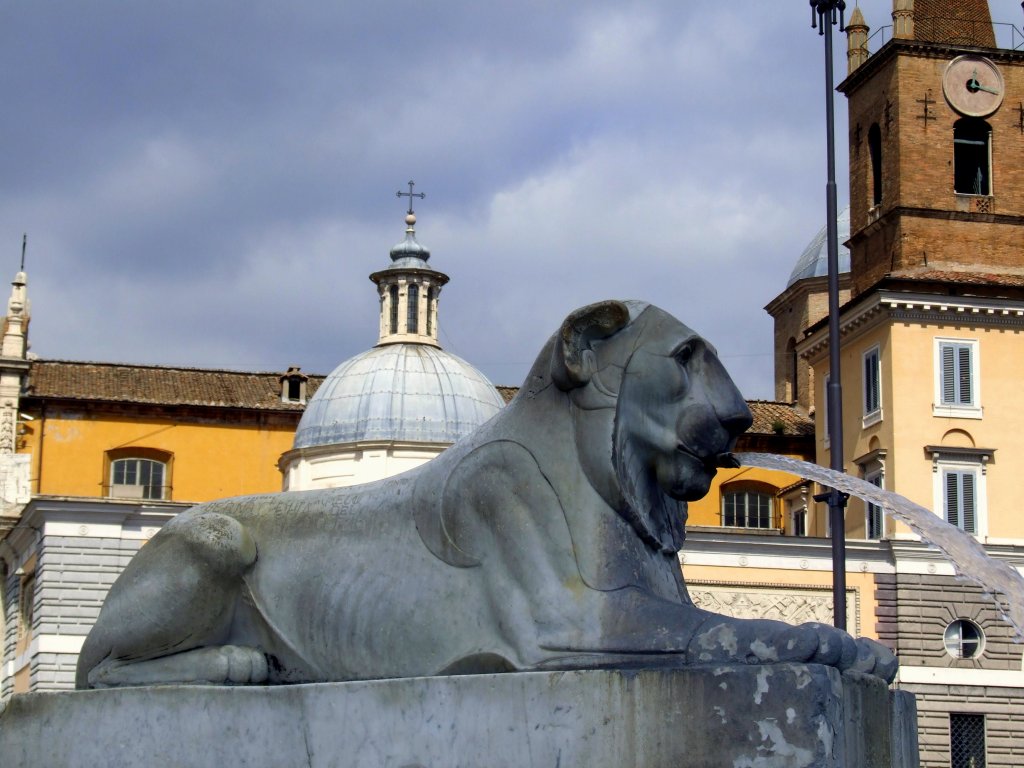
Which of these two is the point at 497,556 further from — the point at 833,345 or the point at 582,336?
the point at 833,345

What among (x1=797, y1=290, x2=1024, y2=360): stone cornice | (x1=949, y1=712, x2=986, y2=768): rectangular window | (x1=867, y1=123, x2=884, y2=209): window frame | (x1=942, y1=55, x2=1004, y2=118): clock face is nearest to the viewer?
(x1=949, y1=712, x2=986, y2=768): rectangular window

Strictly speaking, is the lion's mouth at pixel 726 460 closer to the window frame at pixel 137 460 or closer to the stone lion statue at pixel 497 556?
the stone lion statue at pixel 497 556

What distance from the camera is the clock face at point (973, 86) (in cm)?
5225

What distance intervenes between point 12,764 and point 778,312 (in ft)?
233

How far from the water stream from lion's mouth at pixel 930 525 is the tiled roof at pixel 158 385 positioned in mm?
58656

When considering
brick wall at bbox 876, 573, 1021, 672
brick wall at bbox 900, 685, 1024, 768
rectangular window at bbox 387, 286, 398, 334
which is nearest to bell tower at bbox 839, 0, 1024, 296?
brick wall at bbox 876, 573, 1021, 672

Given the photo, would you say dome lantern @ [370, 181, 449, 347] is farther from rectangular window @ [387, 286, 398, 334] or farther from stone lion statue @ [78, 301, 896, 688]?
stone lion statue @ [78, 301, 896, 688]

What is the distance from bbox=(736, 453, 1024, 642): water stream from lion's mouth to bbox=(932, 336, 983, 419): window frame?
137ft

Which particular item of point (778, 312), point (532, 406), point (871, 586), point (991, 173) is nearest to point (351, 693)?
point (532, 406)

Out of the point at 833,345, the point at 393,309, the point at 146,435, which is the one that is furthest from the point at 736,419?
the point at 146,435

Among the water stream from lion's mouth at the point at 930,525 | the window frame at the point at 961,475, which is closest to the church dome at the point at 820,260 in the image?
the window frame at the point at 961,475

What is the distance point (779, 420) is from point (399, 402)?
1481cm

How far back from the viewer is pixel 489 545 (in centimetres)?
607

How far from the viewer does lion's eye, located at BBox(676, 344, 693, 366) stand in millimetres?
6148
